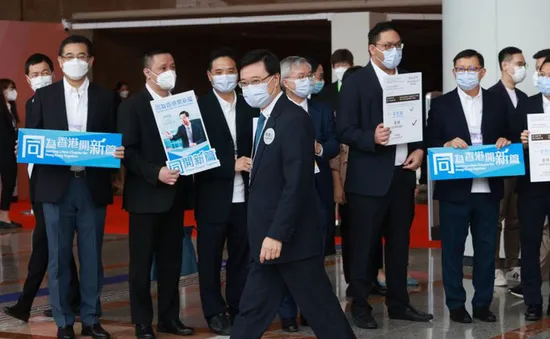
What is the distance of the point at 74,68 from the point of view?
7.01 metres

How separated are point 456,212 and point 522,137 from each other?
2.29 feet

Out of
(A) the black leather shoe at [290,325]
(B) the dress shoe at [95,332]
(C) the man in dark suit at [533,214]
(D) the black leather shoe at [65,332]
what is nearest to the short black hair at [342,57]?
(C) the man in dark suit at [533,214]

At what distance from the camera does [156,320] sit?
7.84m

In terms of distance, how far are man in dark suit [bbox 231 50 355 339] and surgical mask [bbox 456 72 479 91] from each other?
2.16 meters

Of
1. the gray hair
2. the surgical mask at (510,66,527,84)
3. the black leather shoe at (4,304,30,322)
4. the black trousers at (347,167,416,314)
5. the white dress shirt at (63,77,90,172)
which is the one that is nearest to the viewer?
the white dress shirt at (63,77,90,172)

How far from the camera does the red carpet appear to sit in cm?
1241

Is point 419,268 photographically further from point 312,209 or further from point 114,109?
point 312,209

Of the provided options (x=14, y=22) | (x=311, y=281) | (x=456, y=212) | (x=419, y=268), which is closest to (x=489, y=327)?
(x=456, y=212)

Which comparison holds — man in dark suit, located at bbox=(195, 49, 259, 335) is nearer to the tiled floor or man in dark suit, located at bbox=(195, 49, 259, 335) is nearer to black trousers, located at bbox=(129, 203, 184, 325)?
black trousers, located at bbox=(129, 203, 184, 325)

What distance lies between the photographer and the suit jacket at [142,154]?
6984mm

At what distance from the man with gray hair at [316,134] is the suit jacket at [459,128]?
0.73m

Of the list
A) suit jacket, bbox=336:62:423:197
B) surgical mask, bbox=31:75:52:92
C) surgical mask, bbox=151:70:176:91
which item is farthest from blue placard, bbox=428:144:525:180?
surgical mask, bbox=31:75:52:92

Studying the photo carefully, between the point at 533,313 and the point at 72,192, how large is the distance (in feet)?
11.0

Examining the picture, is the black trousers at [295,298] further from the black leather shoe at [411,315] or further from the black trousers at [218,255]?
the black leather shoe at [411,315]
